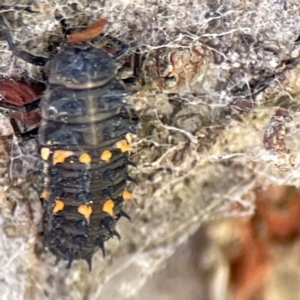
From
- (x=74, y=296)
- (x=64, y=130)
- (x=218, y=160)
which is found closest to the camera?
(x=64, y=130)

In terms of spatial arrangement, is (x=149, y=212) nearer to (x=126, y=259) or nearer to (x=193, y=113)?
(x=126, y=259)

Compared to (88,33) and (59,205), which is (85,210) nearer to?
(59,205)

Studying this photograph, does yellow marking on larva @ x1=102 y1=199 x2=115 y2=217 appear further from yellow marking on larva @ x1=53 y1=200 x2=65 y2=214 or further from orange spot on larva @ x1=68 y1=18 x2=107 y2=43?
orange spot on larva @ x1=68 y1=18 x2=107 y2=43

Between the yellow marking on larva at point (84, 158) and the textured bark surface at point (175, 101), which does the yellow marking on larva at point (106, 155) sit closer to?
the yellow marking on larva at point (84, 158)

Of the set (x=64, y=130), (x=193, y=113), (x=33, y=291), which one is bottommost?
(x=33, y=291)

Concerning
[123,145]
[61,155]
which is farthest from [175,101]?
[61,155]

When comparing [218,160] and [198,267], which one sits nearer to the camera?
[218,160]

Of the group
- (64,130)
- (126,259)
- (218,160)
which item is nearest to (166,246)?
(126,259)
